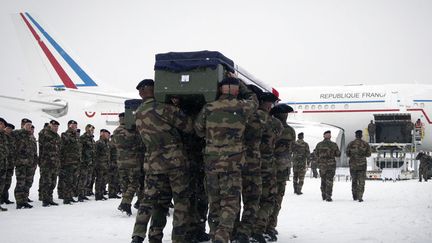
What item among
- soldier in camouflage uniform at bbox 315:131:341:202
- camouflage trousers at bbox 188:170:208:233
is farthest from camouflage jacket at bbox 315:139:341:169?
camouflage trousers at bbox 188:170:208:233

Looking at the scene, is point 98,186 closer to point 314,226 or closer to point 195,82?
point 314,226

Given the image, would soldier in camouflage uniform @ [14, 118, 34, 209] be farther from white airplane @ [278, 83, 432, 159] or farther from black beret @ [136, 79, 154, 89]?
white airplane @ [278, 83, 432, 159]

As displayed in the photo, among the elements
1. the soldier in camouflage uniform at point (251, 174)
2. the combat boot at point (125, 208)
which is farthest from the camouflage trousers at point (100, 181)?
the soldier in camouflage uniform at point (251, 174)

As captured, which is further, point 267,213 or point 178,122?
point 267,213

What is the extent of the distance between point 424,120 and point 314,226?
1491cm

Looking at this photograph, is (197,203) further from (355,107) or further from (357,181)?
(355,107)

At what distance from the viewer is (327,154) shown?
1116 cm

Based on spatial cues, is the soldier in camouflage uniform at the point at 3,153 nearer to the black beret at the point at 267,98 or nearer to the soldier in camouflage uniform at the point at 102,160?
the soldier in camouflage uniform at the point at 102,160

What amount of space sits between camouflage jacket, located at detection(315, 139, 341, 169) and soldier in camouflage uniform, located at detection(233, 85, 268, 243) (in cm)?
631

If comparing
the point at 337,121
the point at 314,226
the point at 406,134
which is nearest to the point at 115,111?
the point at 337,121

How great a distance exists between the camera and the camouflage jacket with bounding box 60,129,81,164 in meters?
10.3

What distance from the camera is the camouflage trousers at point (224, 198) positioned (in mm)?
4559

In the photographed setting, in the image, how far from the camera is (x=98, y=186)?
11.2 meters

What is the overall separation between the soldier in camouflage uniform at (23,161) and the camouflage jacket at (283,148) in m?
5.78
